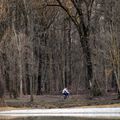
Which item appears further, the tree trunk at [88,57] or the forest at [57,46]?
the tree trunk at [88,57]

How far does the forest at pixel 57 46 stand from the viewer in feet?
133

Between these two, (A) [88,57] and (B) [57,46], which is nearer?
(A) [88,57]

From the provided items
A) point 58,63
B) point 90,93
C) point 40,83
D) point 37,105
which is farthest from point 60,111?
point 58,63

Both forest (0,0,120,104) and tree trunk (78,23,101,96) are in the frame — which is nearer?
forest (0,0,120,104)

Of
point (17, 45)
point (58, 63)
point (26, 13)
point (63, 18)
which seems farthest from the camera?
point (58, 63)

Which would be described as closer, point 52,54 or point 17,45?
point 17,45

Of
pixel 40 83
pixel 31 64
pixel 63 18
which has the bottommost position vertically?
pixel 40 83

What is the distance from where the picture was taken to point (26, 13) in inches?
1916

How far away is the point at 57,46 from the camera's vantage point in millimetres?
60500

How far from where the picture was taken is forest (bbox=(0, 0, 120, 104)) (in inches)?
1596

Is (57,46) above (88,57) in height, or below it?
above

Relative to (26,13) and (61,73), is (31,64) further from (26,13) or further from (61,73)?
(61,73)

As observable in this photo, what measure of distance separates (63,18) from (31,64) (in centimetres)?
1225

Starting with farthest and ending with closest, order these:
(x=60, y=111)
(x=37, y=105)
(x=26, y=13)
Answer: (x=26, y=13)
(x=37, y=105)
(x=60, y=111)
